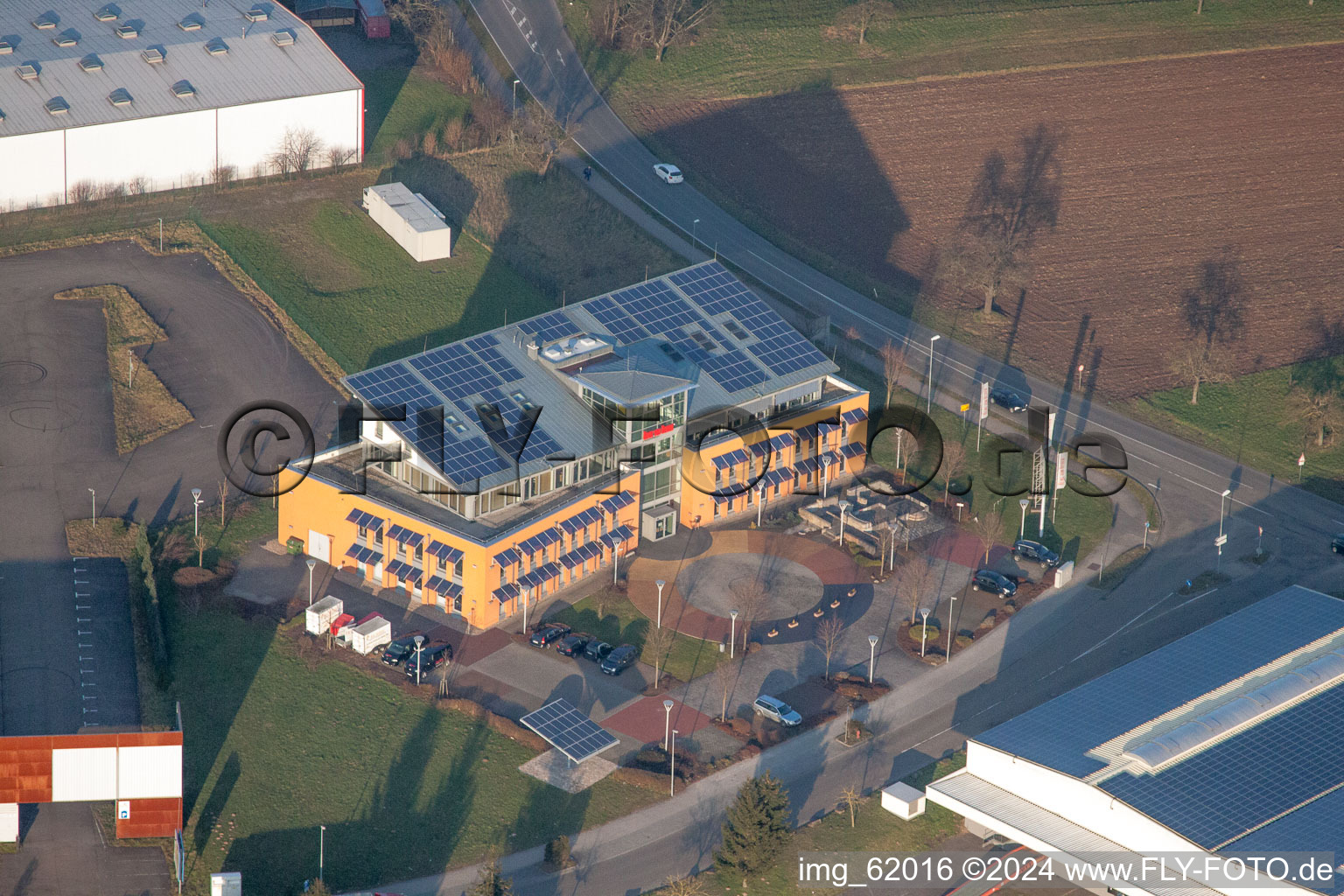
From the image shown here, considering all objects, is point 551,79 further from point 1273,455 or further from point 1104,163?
point 1273,455

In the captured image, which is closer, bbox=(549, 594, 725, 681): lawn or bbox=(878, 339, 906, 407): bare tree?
bbox=(549, 594, 725, 681): lawn

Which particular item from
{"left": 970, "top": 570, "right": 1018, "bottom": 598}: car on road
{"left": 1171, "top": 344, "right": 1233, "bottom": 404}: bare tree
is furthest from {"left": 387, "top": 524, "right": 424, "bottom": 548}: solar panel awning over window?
{"left": 1171, "top": 344, "right": 1233, "bottom": 404}: bare tree

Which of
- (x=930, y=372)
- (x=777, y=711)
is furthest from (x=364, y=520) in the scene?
(x=930, y=372)

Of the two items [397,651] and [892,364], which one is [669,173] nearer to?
[892,364]

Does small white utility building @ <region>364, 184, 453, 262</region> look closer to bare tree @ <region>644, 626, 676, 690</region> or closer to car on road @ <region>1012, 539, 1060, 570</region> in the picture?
bare tree @ <region>644, 626, 676, 690</region>

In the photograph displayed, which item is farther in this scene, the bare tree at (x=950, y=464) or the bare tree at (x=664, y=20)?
the bare tree at (x=664, y=20)

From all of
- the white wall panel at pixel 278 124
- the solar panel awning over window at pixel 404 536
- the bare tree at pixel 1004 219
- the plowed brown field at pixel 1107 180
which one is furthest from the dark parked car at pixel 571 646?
the white wall panel at pixel 278 124

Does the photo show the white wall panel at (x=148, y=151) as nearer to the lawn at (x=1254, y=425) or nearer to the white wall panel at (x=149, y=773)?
the white wall panel at (x=149, y=773)
